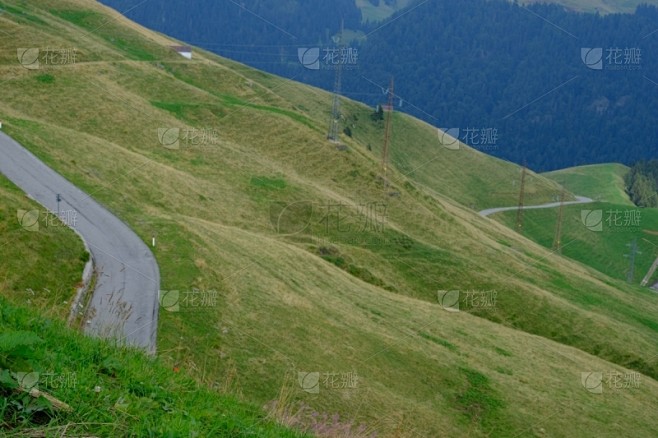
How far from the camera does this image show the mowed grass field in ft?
96.0

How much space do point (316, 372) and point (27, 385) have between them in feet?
72.0

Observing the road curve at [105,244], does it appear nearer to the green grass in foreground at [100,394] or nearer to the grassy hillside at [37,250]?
the grassy hillside at [37,250]

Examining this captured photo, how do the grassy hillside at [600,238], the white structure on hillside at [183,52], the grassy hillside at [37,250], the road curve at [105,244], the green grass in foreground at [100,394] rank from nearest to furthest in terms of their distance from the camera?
the green grass in foreground at [100,394], the grassy hillside at [37,250], the road curve at [105,244], the white structure on hillside at [183,52], the grassy hillside at [600,238]

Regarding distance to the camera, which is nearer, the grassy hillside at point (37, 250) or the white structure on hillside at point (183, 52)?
the grassy hillside at point (37, 250)

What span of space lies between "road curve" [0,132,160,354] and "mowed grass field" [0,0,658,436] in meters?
0.87

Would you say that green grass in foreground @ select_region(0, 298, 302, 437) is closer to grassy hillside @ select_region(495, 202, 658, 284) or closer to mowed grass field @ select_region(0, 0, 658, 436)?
mowed grass field @ select_region(0, 0, 658, 436)

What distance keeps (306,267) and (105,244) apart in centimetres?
1485

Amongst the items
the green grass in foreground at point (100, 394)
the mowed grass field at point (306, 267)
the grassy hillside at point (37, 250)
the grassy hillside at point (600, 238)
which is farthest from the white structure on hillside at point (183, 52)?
the green grass in foreground at point (100, 394)

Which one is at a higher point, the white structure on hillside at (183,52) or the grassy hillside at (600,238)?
the white structure on hillside at (183,52)

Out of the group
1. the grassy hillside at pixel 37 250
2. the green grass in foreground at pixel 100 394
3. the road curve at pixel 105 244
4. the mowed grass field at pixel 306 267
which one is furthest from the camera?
the mowed grass field at pixel 306 267

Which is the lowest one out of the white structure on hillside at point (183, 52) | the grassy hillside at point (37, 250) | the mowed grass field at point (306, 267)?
the mowed grass field at point (306, 267)

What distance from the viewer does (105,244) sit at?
34594 millimetres

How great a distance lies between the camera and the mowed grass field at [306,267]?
2927 cm

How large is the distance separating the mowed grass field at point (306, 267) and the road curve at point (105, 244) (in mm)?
873
